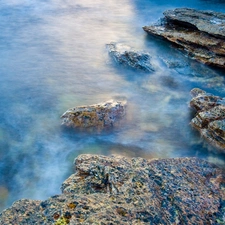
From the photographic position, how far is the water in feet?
18.4

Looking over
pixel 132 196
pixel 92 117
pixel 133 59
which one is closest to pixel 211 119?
pixel 92 117

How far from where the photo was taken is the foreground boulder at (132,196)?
3188 mm

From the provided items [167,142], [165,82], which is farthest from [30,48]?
[167,142]

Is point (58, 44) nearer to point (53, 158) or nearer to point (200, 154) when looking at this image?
point (53, 158)

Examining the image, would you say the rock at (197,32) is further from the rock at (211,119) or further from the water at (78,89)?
the rock at (211,119)

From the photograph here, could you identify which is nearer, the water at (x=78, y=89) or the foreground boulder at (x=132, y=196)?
the foreground boulder at (x=132, y=196)

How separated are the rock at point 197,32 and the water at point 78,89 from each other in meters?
0.29

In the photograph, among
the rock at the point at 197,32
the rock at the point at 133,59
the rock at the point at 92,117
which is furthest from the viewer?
the rock at the point at 133,59

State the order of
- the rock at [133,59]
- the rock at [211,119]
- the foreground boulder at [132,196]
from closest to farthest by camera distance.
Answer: the foreground boulder at [132,196] < the rock at [211,119] < the rock at [133,59]

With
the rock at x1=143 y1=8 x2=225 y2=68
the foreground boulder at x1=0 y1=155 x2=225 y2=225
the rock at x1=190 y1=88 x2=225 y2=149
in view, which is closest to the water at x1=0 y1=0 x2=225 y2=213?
the rock at x1=190 y1=88 x2=225 y2=149

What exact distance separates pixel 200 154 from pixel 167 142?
0.69m

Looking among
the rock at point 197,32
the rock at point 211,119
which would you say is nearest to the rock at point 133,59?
the rock at point 197,32

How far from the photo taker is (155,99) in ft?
23.6

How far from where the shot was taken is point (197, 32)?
8680 mm
